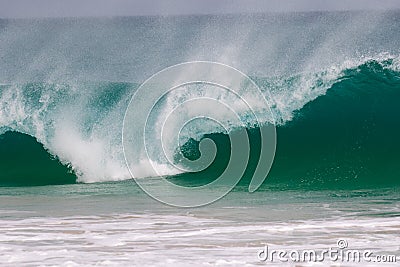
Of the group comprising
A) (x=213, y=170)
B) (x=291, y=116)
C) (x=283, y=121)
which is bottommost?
(x=213, y=170)

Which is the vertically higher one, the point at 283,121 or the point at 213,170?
the point at 283,121

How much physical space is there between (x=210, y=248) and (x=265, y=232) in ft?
2.85

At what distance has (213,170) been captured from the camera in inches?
550

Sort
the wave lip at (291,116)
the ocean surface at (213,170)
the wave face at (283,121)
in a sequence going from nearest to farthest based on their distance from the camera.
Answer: the ocean surface at (213,170), the wave face at (283,121), the wave lip at (291,116)

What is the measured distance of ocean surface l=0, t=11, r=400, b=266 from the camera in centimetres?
729

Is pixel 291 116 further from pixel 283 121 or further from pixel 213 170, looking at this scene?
pixel 213 170

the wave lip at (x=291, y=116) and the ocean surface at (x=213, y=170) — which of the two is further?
the wave lip at (x=291, y=116)

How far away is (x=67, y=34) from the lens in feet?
133

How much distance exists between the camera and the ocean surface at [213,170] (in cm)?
729

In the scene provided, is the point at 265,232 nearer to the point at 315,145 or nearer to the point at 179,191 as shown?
the point at 179,191

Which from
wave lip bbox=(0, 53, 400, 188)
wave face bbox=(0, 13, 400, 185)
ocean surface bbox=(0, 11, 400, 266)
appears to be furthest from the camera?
wave lip bbox=(0, 53, 400, 188)

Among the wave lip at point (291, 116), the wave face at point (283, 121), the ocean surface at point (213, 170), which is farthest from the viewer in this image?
the wave lip at point (291, 116)

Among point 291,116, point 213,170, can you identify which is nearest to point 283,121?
point 291,116

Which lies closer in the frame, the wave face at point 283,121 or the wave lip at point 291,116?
the wave face at point 283,121
